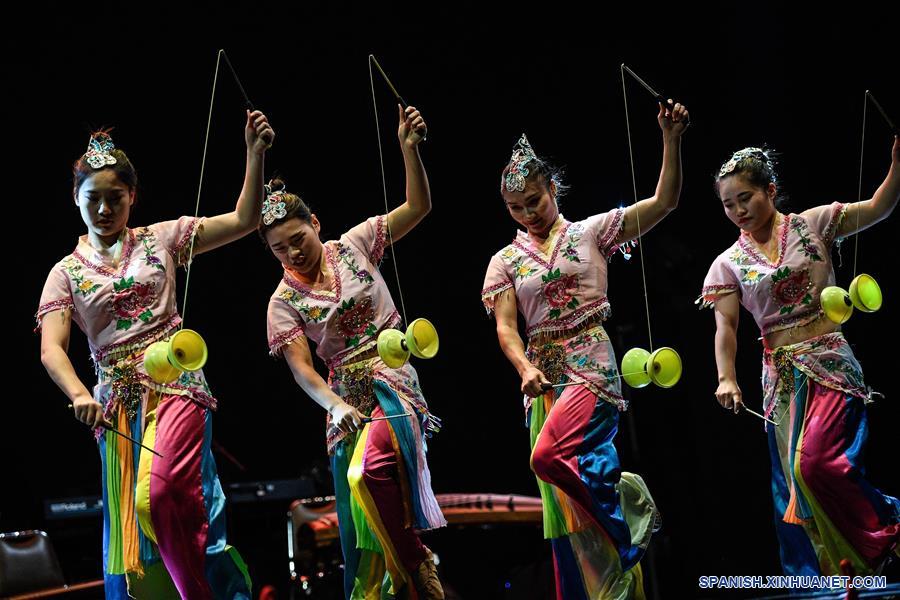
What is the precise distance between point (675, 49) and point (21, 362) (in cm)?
352

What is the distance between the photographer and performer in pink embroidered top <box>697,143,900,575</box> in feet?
11.5

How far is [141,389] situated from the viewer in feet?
10.6

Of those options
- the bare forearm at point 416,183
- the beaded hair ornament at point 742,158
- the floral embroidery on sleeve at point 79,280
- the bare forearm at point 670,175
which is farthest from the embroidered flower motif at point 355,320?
the beaded hair ornament at point 742,158

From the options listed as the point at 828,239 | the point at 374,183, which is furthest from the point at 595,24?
the point at 828,239

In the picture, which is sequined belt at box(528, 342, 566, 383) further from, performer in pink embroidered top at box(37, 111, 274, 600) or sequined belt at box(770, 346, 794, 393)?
performer in pink embroidered top at box(37, 111, 274, 600)

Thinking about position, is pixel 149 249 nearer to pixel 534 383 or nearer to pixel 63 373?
pixel 63 373

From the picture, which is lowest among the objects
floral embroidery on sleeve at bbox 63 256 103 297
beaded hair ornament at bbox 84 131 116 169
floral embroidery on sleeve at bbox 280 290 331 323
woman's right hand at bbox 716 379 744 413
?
woman's right hand at bbox 716 379 744 413

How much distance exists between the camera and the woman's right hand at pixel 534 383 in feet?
10.9

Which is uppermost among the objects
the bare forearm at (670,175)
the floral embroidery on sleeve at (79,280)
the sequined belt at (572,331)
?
the bare forearm at (670,175)

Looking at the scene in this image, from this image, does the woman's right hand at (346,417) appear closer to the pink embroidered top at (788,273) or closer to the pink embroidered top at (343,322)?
the pink embroidered top at (343,322)

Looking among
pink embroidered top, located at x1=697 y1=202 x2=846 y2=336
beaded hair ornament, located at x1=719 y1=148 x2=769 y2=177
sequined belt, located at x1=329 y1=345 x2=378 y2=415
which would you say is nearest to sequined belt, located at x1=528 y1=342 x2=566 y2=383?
sequined belt, located at x1=329 y1=345 x2=378 y2=415

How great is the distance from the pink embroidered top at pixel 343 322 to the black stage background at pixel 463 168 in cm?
183

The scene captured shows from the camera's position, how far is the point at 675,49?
17.4 feet

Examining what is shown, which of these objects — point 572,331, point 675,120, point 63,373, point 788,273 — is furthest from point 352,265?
point 788,273
